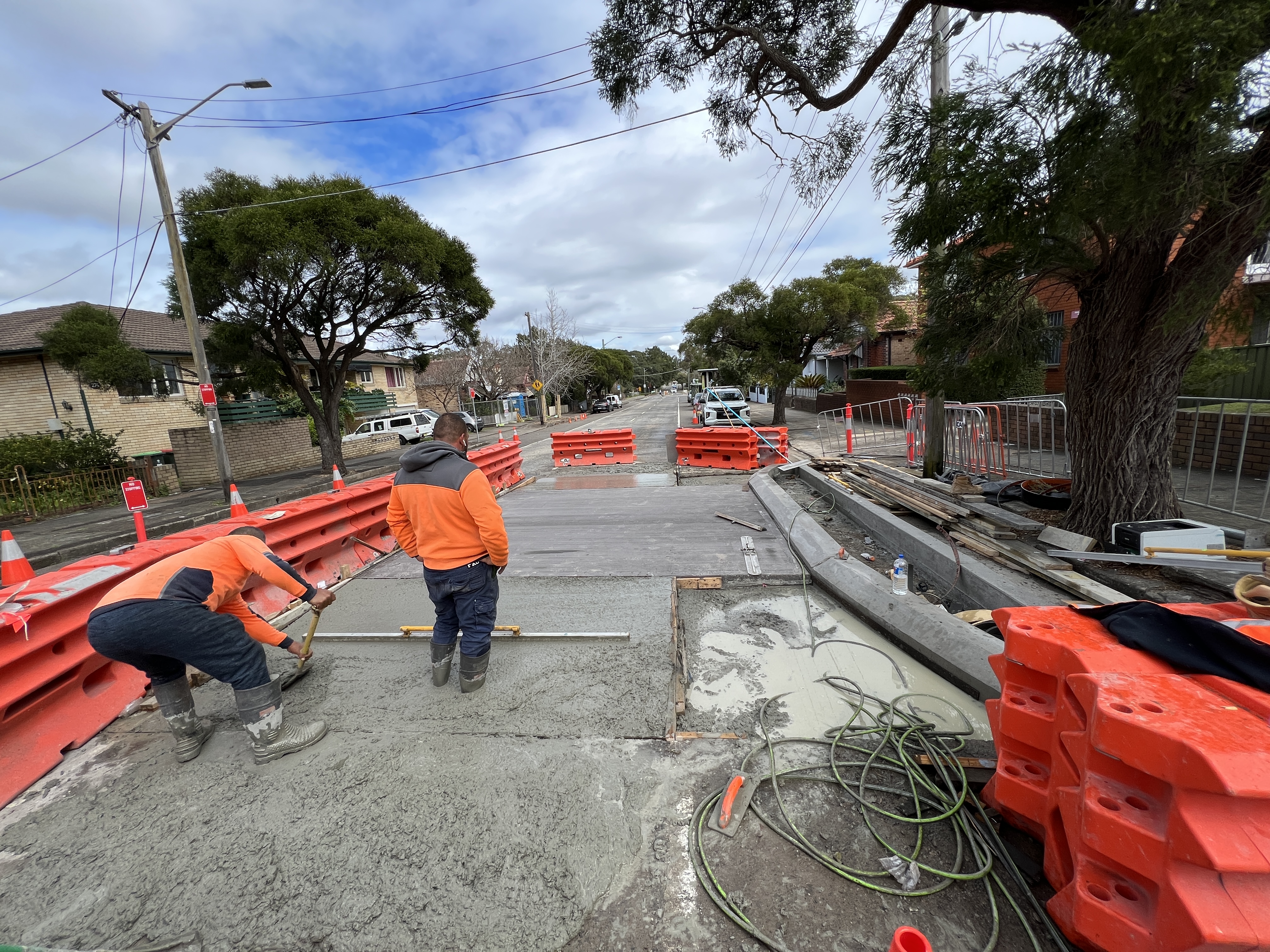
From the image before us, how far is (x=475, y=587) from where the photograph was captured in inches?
126

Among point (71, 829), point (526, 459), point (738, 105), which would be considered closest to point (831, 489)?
point (738, 105)

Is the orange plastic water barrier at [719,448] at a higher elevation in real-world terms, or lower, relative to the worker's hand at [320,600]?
lower

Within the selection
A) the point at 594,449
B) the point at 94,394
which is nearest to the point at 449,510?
the point at 594,449

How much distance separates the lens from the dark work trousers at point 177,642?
2.42 meters

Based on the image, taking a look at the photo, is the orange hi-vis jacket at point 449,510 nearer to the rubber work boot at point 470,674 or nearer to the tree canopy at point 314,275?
the rubber work boot at point 470,674

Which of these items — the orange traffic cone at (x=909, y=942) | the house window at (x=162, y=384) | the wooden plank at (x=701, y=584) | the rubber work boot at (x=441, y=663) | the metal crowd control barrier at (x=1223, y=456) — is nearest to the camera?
the orange traffic cone at (x=909, y=942)

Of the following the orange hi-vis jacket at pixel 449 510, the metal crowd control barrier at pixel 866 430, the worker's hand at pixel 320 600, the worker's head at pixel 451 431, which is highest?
the worker's head at pixel 451 431

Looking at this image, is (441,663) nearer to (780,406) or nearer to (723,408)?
(723,408)

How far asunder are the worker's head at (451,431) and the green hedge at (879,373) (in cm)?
2080

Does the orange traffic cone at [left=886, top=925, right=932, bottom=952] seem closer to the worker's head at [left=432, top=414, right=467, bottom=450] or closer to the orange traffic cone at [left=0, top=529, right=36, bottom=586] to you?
the worker's head at [left=432, top=414, right=467, bottom=450]

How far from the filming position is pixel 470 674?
10.6ft

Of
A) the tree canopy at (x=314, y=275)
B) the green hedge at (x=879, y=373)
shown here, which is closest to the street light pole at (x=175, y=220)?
the tree canopy at (x=314, y=275)

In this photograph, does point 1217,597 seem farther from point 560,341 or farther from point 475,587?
point 560,341

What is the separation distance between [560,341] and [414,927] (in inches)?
1714
